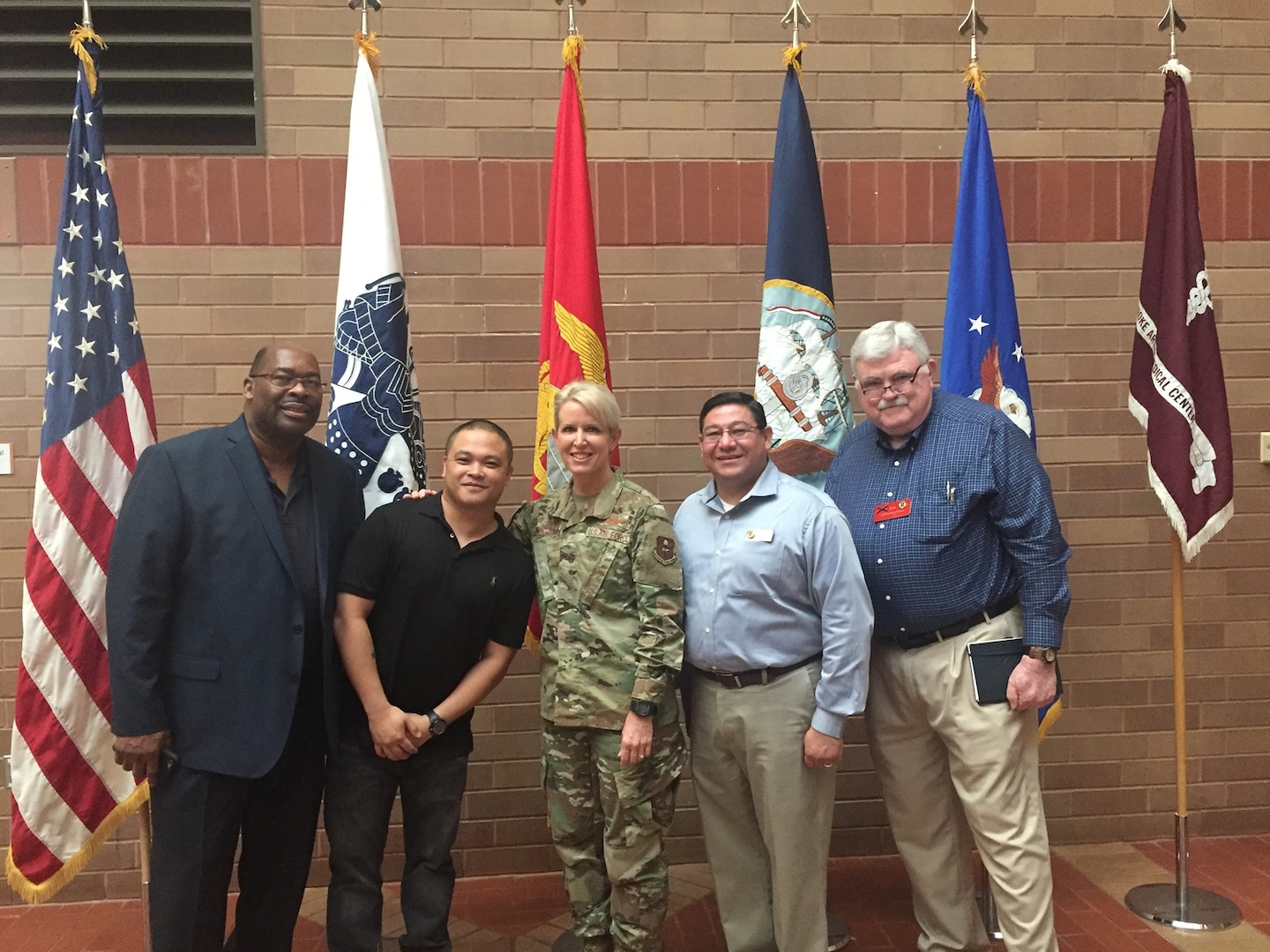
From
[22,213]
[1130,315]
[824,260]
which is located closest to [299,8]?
[22,213]

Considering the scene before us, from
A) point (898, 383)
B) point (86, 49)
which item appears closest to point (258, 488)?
point (86, 49)

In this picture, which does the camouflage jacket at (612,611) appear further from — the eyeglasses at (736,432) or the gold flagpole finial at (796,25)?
the gold flagpole finial at (796,25)

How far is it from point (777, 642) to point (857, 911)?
130 centimetres

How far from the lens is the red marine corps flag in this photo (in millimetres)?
2863

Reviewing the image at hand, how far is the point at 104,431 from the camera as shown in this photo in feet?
8.36

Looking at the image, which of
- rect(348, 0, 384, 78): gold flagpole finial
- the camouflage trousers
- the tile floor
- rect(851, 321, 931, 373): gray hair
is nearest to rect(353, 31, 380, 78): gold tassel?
rect(348, 0, 384, 78): gold flagpole finial

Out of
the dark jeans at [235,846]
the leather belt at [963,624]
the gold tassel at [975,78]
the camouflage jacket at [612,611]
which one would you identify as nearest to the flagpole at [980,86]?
A: the gold tassel at [975,78]

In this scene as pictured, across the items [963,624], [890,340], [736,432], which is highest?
[890,340]

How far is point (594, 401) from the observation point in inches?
91.3

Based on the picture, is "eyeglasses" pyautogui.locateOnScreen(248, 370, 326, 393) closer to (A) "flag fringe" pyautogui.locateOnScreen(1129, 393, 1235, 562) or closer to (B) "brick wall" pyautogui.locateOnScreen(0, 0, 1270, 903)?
(B) "brick wall" pyautogui.locateOnScreen(0, 0, 1270, 903)

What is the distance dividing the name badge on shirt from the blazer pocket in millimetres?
1704

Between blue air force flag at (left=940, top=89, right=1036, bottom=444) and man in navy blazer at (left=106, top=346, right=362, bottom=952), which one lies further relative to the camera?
blue air force flag at (left=940, top=89, right=1036, bottom=444)

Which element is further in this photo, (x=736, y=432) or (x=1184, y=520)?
(x=1184, y=520)

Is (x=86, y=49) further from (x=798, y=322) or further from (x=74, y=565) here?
(x=798, y=322)
